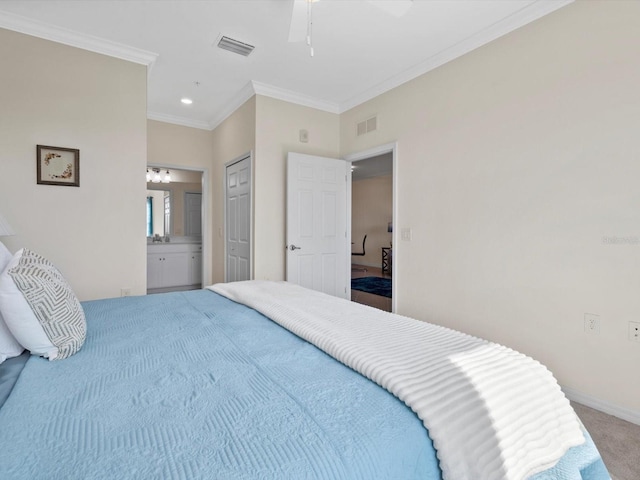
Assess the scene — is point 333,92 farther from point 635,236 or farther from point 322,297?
point 635,236

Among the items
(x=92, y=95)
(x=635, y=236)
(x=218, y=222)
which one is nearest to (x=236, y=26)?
(x=92, y=95)

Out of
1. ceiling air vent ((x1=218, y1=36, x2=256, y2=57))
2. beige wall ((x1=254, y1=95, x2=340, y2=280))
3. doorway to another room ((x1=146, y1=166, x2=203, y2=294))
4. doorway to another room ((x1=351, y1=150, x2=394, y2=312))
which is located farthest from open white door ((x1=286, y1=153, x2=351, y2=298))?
A: doorway to another room ((x1=351, y1=150, x2=394, y2=312))

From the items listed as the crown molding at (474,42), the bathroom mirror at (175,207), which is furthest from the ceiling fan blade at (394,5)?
the bathroom mirror at (175,207)

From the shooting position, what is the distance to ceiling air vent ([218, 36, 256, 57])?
→ 2.78 meters

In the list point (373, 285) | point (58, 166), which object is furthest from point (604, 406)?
point (58, 166)

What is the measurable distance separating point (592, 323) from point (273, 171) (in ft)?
10.4

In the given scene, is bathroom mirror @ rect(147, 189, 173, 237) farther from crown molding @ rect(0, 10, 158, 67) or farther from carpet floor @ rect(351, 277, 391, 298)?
carpet floor @ rect(351, 277, 391, 298)

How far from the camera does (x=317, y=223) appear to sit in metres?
3.93

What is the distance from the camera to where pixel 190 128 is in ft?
15.8

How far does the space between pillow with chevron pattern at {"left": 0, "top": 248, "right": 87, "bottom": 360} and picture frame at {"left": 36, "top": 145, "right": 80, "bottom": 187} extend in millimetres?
1925

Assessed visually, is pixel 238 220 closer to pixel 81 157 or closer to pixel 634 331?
pixel 81 157

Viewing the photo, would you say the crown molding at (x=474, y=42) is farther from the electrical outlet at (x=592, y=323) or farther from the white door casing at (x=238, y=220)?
the electrical outlet at (x=592, y=323)

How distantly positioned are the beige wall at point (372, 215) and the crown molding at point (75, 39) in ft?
21.7

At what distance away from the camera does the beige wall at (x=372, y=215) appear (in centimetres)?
881
